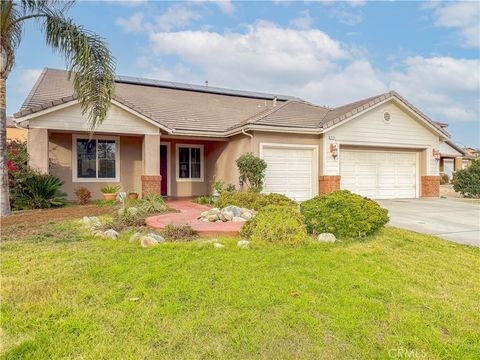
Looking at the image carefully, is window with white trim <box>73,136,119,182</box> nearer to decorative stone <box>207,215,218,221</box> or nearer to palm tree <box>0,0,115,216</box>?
palm tree <box>0,0,115,216</box>

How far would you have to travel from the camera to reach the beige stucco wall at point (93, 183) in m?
13.5

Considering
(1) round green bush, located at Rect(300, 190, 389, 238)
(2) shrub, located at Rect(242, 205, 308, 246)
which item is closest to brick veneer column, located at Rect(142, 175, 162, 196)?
(2) shrub, located at Rect(242, 205, 308, 246)

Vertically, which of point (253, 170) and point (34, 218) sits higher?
point (253, 170)

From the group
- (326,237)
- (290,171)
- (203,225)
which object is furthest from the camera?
(290,171)

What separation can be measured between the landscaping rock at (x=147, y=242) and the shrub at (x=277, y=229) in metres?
1.85

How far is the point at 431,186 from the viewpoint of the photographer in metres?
16.5

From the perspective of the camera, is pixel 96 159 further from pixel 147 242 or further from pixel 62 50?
pixel 147 242

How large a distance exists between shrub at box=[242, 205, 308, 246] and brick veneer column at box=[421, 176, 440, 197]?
12216 millimetres

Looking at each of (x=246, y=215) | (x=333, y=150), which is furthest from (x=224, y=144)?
(x=246, y=215)

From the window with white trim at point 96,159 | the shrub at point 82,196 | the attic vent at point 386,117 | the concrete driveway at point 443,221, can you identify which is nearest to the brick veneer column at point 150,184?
the shrub at point 82,196

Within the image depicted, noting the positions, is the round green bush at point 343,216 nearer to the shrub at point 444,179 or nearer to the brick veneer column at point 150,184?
the brick veneer column at point 150,184

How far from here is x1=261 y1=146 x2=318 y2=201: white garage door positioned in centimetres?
1375

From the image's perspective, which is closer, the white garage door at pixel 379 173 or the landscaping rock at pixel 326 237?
the landscaping rock at pixel 326 237

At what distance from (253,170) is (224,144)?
3559mm
